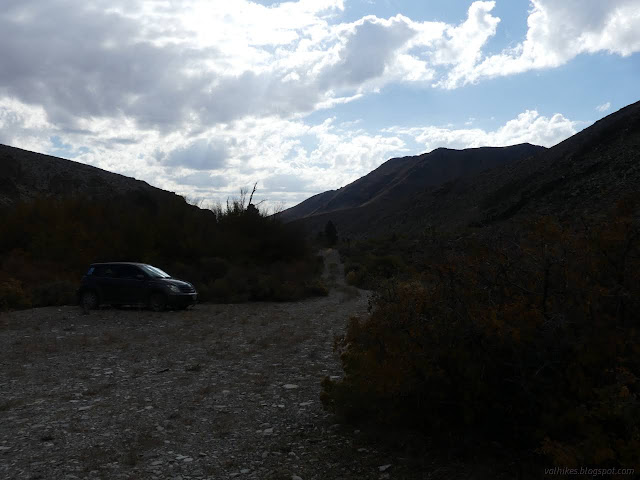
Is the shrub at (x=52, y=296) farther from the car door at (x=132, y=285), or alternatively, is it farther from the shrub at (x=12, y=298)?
the car door at (x=132, y=285)

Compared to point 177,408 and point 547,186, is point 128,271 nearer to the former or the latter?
point 177,408

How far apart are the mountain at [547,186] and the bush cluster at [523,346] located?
12386mm

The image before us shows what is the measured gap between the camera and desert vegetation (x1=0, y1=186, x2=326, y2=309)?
24.2 m

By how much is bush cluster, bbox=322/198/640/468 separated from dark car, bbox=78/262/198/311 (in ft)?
43.5


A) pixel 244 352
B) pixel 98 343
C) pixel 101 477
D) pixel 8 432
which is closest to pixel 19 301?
pixel 98 343

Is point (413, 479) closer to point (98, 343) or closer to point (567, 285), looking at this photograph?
point (567, 285)

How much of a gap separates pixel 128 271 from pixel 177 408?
12153mm

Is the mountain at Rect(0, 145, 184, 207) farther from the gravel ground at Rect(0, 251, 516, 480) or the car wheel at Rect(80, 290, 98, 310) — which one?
the gravel ground at Rect(0, 251, 516, 480)

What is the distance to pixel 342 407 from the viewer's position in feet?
21.5

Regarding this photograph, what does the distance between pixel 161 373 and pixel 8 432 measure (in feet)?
11.1

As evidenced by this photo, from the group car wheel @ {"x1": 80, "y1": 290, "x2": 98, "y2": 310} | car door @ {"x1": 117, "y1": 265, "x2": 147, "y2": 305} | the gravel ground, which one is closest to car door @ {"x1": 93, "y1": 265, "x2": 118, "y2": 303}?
car door @ {"x1": 117, "y1": 265, "x2": 147, "y2": 305}

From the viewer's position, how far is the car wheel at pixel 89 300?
18891 mm

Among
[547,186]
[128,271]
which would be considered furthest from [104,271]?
[547,186]

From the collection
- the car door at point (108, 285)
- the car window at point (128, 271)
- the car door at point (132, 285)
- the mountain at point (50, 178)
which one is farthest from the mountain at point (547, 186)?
the mountain at point (50, 178)
